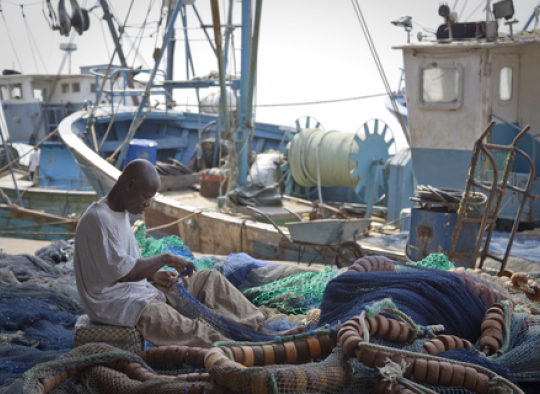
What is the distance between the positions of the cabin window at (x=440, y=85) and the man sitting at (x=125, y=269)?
665 cm

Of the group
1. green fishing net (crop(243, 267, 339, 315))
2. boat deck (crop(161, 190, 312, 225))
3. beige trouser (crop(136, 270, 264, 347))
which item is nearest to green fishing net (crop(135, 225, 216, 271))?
green fishing net (crop(243, 267, 339, 315))

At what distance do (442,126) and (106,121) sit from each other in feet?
29.2

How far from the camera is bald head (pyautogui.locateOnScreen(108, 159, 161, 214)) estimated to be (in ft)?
10.4

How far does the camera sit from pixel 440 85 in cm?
909

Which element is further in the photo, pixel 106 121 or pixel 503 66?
pixel 106 121

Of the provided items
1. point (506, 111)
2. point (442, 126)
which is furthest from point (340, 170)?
point (506, 111)

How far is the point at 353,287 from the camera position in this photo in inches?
123

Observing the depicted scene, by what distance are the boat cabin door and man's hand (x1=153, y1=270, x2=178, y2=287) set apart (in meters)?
6.88

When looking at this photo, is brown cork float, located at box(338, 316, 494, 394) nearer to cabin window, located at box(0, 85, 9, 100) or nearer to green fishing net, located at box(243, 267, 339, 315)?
green fishing net, located at box(243, 267, 339, 315)

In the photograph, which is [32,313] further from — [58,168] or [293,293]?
[58,168]

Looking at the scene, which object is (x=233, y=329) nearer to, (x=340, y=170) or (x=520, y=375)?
(x=520, y=375)

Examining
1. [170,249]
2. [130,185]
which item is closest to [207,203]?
[170,249]

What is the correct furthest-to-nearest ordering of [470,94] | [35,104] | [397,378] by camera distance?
[35,104], [470,94], [397,378]

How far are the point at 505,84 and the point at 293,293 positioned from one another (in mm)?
6374
